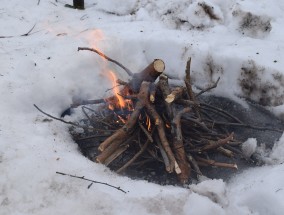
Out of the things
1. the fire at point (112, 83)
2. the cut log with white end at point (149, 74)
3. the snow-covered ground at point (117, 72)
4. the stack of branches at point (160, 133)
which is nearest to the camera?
the snow-covered ground at point (117, 72)

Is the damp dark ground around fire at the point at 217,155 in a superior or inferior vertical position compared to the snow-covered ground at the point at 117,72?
inferior

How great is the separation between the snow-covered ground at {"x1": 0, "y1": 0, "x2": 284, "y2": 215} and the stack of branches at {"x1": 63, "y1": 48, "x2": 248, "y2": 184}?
0.30 metres

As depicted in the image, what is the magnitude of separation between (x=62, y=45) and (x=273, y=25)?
3252 mm

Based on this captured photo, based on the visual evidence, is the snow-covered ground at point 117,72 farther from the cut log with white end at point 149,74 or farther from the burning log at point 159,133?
the cut log with white end at point 149,74

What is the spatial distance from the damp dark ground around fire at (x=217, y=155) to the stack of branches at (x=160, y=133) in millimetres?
40

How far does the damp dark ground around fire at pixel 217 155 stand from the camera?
387 centimetres

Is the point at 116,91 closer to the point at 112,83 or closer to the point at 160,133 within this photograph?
the point at 112,83

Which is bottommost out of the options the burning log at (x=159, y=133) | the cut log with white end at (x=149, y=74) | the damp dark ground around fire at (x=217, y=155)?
the damp dark ground around fire at (x=217, y=155)

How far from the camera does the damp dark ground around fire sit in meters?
3.87

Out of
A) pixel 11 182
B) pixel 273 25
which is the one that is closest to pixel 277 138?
pixel 273 25

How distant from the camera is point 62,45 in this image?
525 centimetres

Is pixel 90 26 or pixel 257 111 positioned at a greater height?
pixel 90 26

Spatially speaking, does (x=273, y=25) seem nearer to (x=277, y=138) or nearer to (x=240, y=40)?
(x=240, y=40)

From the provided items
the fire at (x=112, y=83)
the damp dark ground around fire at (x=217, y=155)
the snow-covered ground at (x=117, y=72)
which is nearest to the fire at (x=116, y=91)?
the fire at (x=112, y=83)
